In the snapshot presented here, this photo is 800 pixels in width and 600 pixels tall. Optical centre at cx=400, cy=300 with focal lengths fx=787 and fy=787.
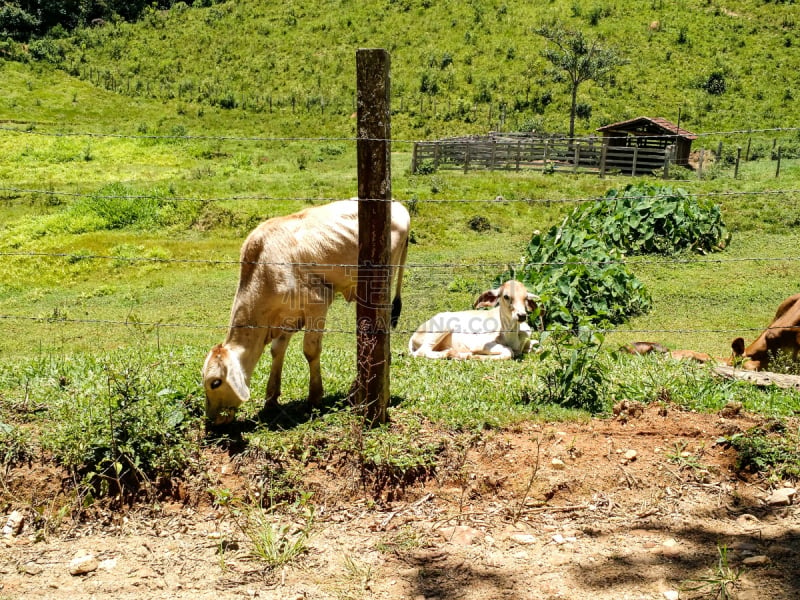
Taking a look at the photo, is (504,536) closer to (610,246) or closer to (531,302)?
(531,302)

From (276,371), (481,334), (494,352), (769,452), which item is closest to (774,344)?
(494,352)

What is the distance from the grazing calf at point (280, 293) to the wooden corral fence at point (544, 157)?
24369mm

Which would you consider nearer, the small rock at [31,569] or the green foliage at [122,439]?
the small rock at [31,569]

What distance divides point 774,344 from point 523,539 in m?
5.73

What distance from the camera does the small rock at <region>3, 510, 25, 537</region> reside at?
5633 millimetres

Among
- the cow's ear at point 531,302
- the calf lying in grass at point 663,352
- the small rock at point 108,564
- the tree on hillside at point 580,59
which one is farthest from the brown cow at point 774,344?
the tree on hillside at point 580,59

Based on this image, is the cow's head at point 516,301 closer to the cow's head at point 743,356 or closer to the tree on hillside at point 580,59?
the cow's head at point 743,356

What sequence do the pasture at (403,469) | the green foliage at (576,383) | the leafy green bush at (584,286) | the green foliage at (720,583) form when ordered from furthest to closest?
1. the leafy green bush at (584,286)
2. the green foliage at (576,383)
3. the pasture at (403,469)
4. the green foliage at (720,583)

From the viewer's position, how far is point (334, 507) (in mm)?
5816

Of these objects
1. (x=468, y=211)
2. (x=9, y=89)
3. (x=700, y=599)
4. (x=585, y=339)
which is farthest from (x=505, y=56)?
(x=700, y=599)

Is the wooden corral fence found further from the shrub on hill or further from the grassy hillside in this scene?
the shrub on hill

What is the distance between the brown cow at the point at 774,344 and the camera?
30.3ft

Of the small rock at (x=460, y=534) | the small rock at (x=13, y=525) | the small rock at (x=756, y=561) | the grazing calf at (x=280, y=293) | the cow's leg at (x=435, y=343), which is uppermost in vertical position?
the grazing calf at (x=280, y=293)

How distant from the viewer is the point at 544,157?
34.0m
